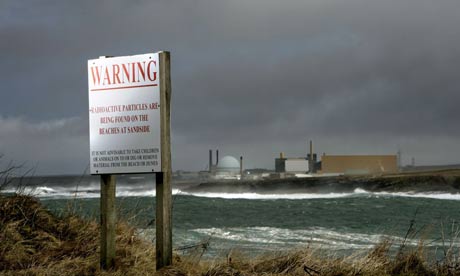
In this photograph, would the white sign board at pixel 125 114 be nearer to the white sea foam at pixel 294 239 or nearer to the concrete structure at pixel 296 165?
the white sea foam at pixel 294 239

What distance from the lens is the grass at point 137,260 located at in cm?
686

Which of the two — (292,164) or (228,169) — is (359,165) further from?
(228,169)

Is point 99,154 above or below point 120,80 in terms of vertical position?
below

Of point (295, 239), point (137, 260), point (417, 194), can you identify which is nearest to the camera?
point (137, 260)

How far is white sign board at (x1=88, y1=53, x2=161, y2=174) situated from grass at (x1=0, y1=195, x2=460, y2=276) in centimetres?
111

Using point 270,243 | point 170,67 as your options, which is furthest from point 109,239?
point 270,243

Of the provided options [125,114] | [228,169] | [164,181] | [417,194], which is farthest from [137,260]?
[228,169]

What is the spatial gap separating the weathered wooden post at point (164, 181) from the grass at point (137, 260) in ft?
0.76

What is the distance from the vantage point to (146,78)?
22.5ft

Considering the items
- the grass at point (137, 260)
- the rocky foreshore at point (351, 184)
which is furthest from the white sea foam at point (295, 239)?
the rocky foreshore at point (351, 184)

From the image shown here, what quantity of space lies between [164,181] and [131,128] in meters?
0.71

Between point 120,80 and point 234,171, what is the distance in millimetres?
113025

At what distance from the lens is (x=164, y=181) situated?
670 centimetres

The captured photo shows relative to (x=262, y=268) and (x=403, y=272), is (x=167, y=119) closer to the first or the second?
(x=262, y=268)
